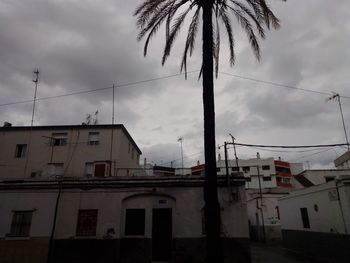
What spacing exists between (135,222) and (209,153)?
367 inches

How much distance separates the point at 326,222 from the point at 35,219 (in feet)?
56.0

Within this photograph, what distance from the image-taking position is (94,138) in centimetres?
2878

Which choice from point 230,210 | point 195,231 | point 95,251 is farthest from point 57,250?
point 230,210

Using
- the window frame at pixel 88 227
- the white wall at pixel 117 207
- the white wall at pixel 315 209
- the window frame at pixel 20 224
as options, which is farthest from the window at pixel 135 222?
the white wall at pixel 315 209

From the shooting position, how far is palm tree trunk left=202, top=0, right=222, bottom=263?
27.7ft

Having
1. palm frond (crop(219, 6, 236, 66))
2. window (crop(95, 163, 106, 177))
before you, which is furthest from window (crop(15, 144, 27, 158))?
palm frond (crop(219, 6, 236, 66))

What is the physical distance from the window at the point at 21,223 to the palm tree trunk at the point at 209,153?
1228 centimetres

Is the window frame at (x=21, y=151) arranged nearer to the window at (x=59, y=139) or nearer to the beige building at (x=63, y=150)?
the beige building at (x=63, y=150)

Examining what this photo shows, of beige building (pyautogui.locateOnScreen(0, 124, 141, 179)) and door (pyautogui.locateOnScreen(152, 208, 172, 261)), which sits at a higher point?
beige building (pyautogui.locateOnScreen(0, 124, 141, 179))

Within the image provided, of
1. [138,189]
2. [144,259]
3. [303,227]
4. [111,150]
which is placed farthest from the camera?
[111,150]

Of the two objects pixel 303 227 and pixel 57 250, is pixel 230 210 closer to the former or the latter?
pixel 303 227

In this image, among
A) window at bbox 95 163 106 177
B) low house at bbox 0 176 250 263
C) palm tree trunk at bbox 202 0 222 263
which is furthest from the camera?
window at bbox 95 163 106 177

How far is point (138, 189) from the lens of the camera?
1689cm

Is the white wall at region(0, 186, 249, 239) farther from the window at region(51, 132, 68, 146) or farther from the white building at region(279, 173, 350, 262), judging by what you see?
the window at region(51, 132, 68, 146)
